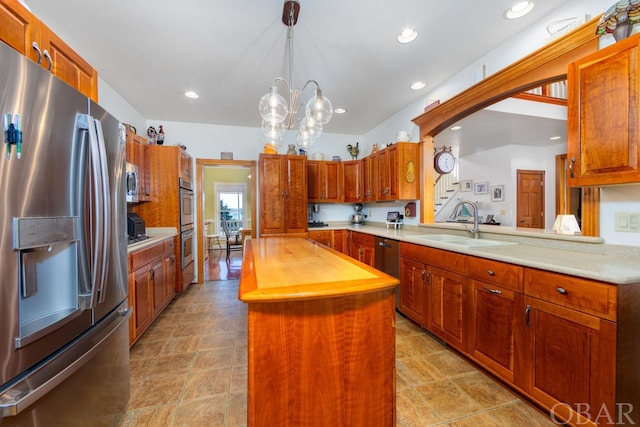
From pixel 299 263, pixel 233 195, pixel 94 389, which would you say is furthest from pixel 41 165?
pixel 233 195

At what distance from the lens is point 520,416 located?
146cm

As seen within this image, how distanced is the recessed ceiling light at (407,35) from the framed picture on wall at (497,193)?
185 inches

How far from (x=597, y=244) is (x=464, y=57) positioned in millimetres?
1922

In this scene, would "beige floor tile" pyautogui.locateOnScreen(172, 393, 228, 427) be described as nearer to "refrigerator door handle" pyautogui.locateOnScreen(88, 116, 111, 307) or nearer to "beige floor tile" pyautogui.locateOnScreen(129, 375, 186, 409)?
"beige floor tile" pyautogui.locateOnScreen(129, 375, 186, 409)

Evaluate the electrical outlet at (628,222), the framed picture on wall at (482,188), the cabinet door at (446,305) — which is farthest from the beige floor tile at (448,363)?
the framed picture on wall at (482,188)

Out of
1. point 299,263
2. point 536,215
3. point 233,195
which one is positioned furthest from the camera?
point 233,195

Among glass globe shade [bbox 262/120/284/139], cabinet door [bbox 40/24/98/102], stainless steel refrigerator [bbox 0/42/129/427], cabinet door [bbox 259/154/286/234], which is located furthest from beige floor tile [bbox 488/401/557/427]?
cabinet door [bbox 259/154/286/234]

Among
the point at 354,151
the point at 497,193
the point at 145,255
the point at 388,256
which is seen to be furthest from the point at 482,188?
the point at 145,255

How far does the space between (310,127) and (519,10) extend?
1.75 m

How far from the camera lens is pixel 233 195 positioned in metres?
8.41

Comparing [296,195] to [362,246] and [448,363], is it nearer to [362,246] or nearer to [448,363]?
[362,246]

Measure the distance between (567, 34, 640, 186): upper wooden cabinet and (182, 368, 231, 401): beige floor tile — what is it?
2.65 metres

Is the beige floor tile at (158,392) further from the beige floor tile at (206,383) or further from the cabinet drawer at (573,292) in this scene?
the cabinet drawer at (573,292)

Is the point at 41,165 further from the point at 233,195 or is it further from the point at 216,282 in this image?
the point at 233,195
